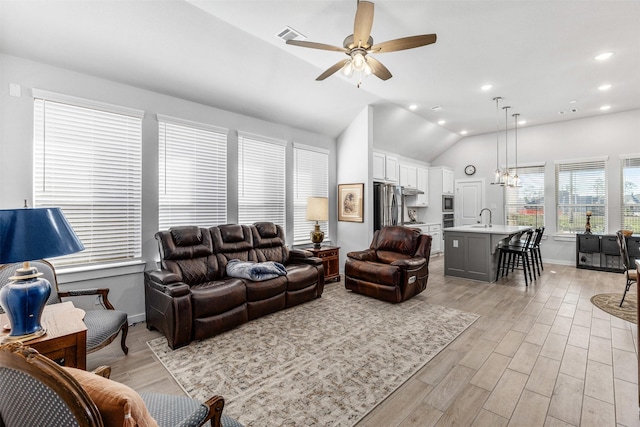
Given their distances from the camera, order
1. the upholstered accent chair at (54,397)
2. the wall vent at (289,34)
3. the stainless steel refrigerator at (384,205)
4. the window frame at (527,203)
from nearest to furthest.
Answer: the upholstered accent chair at (54,397)
the wall vent at (289,34)
the stainless steel refrigerator at (384,205)
the window frame at (527,203)

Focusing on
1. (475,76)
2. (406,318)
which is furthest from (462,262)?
(475,76)

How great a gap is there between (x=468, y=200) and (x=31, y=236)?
29.7 ft

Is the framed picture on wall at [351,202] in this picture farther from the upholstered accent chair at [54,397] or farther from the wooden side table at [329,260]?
the upholstered accent chair at [54,397]

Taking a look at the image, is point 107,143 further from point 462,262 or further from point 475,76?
point 462,262

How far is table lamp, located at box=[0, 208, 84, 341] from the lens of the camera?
4.38ft

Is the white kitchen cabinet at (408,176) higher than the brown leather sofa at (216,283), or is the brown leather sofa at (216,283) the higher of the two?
the white kitchen cabinet at (408,176)

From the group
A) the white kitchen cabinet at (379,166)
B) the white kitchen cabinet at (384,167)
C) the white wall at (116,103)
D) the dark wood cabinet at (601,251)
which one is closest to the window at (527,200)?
the dark wood cabinet at (601,251)

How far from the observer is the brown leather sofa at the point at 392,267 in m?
4.00


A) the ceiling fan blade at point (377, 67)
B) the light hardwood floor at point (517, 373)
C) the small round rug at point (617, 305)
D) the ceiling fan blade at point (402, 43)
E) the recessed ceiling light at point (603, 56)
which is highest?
the recessed ceiling light at point (603, 56)

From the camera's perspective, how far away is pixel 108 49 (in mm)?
3016

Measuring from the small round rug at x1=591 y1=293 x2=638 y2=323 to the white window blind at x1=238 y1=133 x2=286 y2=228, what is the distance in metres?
4.78

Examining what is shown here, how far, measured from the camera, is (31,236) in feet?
4.49

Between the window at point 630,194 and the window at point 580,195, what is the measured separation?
0.95 ft

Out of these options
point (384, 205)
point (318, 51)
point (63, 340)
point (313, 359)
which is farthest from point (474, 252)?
point (63, 340)
